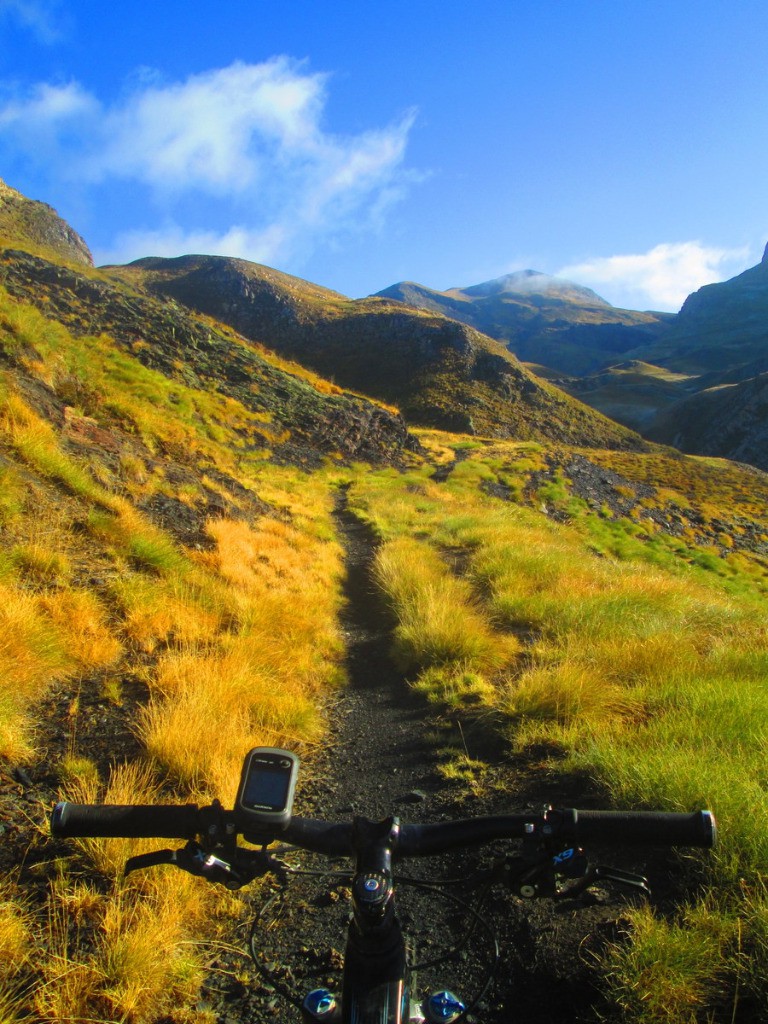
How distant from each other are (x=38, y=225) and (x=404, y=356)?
39388 mm

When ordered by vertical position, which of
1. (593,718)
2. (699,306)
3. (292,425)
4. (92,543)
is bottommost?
(593,718)

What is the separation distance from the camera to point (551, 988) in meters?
2.27

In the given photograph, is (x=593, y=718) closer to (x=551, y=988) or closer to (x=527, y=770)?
(x=527, y=770)

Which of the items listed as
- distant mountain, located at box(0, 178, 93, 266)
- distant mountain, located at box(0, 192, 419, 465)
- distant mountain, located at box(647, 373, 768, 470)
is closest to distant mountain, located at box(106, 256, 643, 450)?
distant mountain, located at box(0, 178, 93, 266)

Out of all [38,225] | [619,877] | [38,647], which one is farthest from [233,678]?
[38,225]

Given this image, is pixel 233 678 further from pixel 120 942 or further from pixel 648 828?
pixel 648 828

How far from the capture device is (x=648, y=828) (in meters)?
1.57

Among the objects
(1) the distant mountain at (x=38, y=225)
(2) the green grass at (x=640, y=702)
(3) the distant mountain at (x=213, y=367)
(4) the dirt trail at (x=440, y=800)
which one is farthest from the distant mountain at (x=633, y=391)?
(4) the dirt trail at (x=440, y=800)

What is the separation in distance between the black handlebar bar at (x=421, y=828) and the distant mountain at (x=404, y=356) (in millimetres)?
47984

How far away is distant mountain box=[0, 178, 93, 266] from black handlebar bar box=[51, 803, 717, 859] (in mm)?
60449

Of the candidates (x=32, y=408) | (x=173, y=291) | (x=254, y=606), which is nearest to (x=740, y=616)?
(x=254, y=606)

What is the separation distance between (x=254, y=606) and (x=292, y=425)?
22.0 m

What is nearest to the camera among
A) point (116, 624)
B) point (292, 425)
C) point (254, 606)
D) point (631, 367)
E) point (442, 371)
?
point (116, 624)

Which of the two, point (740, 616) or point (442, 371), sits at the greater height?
point (442, 371)
